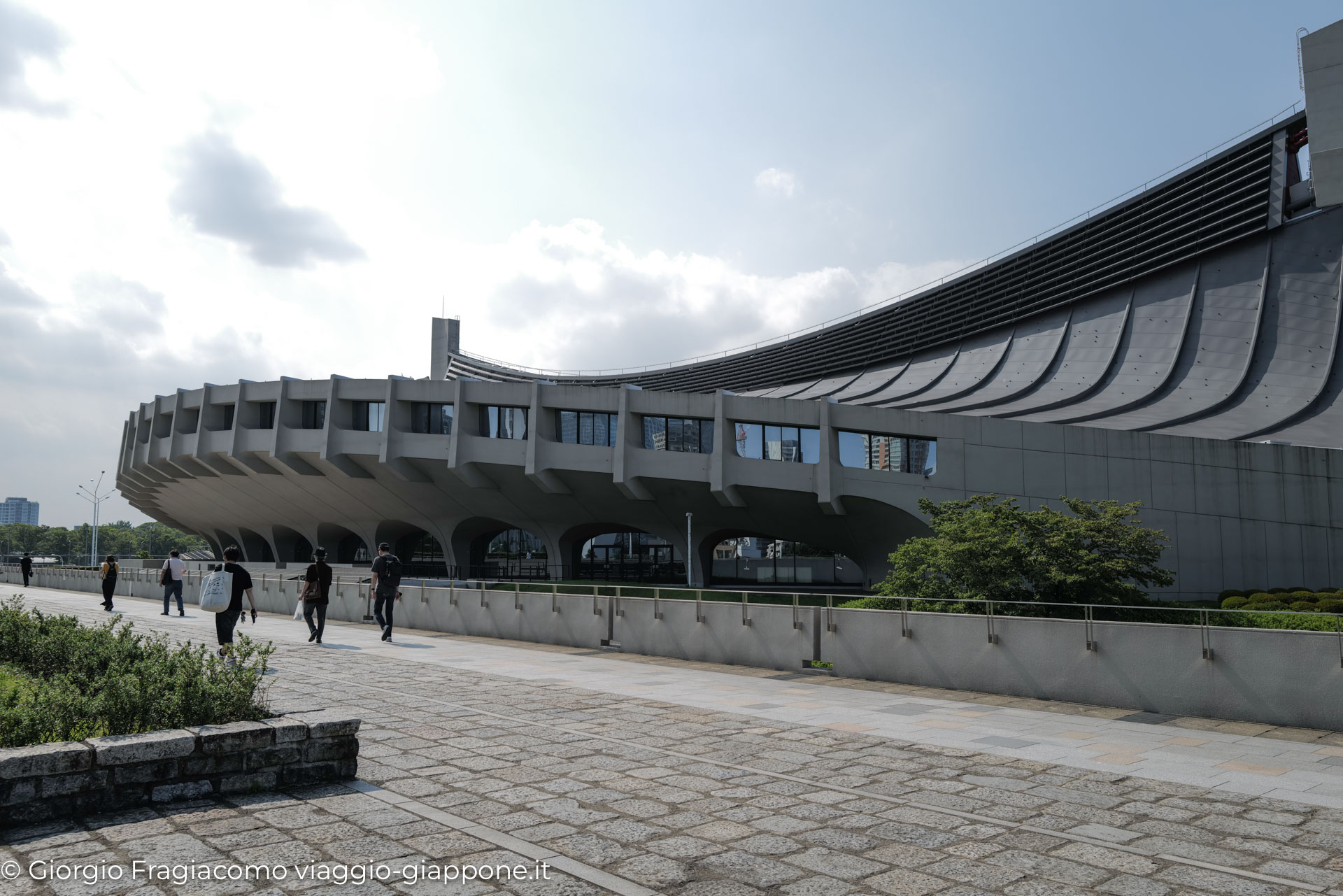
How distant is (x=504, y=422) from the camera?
39625 millimetres

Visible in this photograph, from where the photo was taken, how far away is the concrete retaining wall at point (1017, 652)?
8.84 metres

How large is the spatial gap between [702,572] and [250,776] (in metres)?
40.1

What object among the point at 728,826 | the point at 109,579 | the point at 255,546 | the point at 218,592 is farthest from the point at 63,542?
the point at 728,826

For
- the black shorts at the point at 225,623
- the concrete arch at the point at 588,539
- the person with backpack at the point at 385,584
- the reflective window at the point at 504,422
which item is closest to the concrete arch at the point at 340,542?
the concrete arch at the point at 588,539

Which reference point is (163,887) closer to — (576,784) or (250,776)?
(250,776)

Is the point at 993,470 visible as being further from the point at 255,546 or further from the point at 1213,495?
the point at 255,546

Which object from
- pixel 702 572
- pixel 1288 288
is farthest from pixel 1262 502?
pixel 702 572

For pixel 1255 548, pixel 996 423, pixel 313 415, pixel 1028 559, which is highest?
pixel 313 415

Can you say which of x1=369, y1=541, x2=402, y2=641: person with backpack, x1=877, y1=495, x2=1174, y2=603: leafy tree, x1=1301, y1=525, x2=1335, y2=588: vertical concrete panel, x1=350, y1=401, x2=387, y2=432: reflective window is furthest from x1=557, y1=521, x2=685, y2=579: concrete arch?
x1=369, y1=541, x2=402, y2=641: person with backpack

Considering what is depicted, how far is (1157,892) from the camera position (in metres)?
4.13

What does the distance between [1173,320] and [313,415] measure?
41.4m

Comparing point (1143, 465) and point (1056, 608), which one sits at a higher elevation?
point (1143, 465)

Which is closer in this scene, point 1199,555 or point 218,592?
point 218,592

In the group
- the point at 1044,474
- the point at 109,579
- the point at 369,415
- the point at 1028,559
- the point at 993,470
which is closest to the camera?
the point at 1028,559
